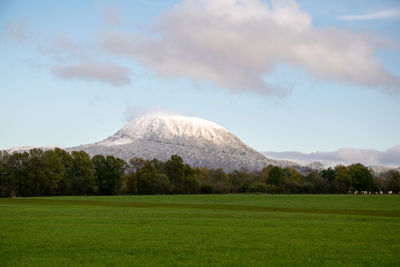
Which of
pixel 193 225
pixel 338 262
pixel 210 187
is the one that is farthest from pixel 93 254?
pixel 210 187

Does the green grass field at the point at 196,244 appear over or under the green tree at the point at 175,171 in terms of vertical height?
under

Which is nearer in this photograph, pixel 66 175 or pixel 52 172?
pixel 52 172

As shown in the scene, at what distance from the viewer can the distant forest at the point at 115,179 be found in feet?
398

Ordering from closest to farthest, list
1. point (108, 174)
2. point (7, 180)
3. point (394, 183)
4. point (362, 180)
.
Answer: point (7, 180), point (108, 174), point (362, 180), point (394, 183)

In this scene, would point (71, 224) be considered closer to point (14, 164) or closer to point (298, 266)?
point (298, 266)

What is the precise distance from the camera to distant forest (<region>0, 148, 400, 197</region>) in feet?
398

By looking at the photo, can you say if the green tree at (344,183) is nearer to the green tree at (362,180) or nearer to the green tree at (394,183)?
the green tree at (362,180)

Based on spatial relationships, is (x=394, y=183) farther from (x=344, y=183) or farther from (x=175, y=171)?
(x=175, y=171)

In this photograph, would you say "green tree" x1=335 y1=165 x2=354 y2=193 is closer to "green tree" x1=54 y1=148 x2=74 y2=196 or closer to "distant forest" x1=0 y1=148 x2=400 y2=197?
"distant forest" x1=0 y1=148 x2=400 y2=197

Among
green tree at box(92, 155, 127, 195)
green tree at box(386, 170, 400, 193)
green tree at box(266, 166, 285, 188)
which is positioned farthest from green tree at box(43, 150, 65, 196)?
green tree at box(386, 170, 400, 193)

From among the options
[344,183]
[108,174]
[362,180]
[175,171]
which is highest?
[175,171]

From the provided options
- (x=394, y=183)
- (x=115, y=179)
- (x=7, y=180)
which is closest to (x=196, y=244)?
(x=7, y=180)

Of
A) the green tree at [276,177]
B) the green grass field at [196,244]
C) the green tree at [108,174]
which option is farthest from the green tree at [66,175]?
the green grass field at [196,244]

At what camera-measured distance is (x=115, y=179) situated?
133125mm
